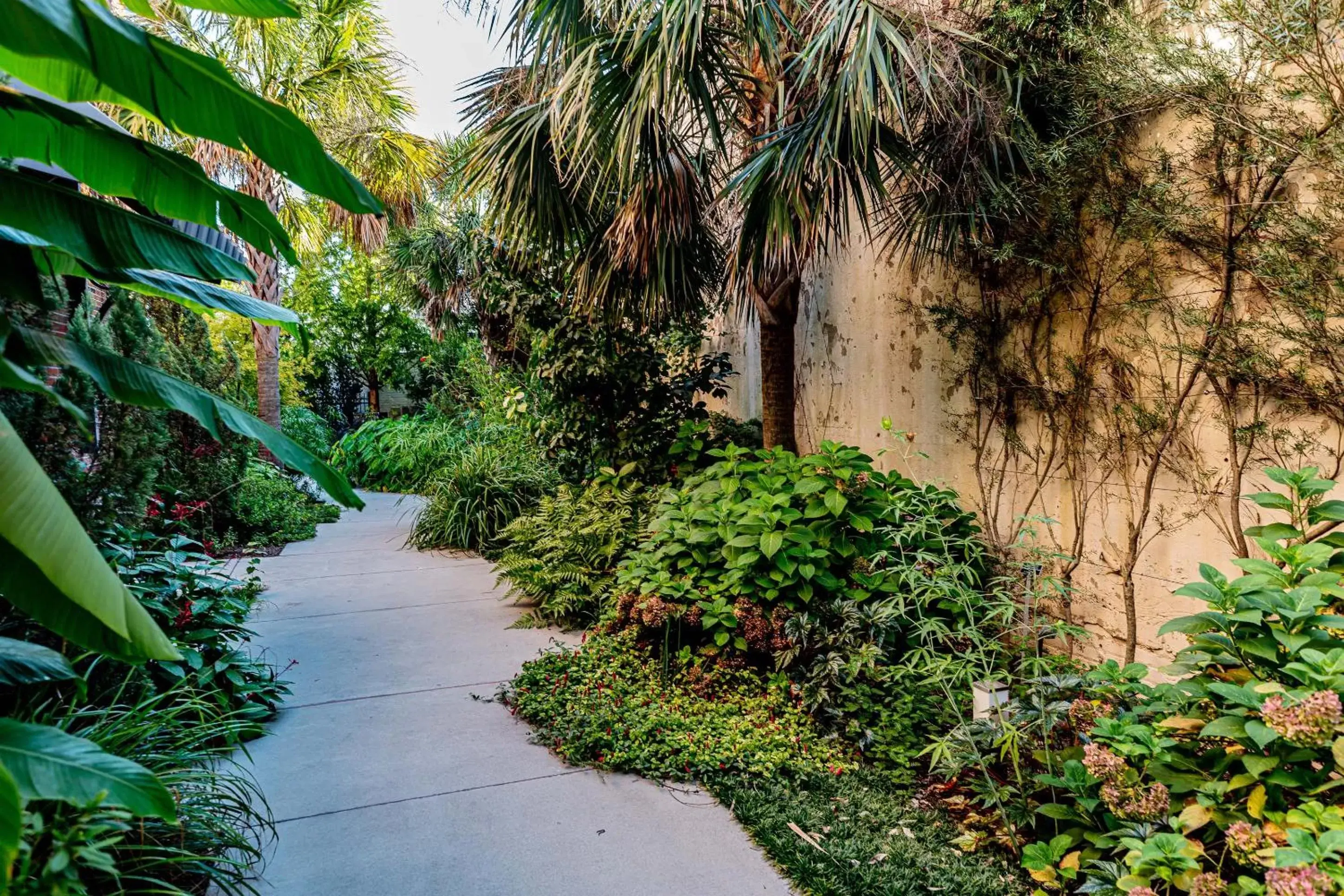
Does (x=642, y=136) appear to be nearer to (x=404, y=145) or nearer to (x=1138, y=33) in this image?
(x=1138, y=33)

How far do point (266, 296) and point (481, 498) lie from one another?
5.29 meters

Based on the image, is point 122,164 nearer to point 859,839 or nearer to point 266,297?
point 859,839

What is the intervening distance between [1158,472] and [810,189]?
2277 mm

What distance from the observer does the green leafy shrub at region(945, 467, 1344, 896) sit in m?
1.81

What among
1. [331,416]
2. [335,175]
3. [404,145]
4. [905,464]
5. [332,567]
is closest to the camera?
[335,175]

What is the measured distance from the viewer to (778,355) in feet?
17.5

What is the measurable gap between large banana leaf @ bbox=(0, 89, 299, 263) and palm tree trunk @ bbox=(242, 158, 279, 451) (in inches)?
352

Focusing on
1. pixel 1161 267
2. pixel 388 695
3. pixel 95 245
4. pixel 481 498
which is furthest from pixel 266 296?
pixel 1161 267

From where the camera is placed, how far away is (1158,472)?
136 inches

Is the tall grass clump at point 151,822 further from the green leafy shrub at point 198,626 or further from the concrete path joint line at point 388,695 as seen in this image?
the concrete path joint line at point 388,695

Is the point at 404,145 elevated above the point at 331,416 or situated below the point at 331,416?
above

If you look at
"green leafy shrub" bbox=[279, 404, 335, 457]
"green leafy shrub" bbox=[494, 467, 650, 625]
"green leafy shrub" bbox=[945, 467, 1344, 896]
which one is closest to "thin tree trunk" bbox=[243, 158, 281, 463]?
"green leafy shrub" bbox=[279, 404, 335, 457]

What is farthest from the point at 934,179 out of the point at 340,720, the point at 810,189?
the point at 340,720

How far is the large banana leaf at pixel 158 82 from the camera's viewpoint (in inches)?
47.1
